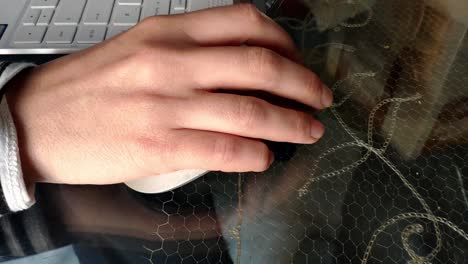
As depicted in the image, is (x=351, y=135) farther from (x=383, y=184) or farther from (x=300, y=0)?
(x=300, y=0)

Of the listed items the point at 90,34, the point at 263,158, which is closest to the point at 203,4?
the point at 90,34

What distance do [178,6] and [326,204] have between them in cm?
31

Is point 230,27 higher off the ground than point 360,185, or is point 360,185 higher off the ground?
point 230,27

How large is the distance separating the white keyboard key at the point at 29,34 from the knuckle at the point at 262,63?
0.26 meters

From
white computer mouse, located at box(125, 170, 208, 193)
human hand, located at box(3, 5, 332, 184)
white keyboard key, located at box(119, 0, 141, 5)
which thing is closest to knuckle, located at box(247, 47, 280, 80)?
human hand, located at box(3, 5, 332, 184)

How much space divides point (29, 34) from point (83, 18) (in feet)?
0.21

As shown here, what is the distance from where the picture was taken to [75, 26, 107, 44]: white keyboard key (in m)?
0.50

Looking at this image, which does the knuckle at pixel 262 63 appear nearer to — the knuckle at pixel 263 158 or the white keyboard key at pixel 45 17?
the knuckle at pixel 263 158

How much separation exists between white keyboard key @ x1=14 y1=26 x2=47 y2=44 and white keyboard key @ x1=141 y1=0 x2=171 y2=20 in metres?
0.12

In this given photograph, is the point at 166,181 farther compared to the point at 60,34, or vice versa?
the point at 60,34

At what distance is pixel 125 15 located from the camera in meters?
0.53

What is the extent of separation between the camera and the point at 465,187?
42 centimetres

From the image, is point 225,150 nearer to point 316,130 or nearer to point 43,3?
point 316,130

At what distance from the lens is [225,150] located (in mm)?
380
